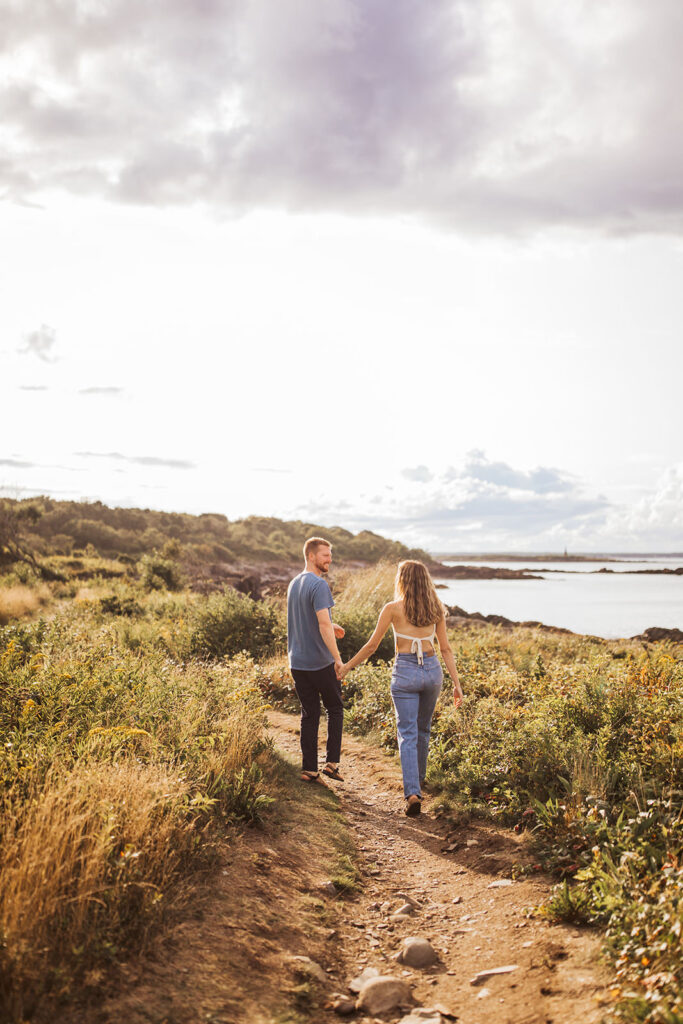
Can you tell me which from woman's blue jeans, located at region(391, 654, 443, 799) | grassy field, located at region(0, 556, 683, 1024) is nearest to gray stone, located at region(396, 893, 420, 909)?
grassy field, located at region(0, 556, 683, 1024)

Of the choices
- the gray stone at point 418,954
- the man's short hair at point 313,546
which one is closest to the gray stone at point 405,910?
the gray stone at point 418,954

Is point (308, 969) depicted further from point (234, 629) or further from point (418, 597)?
point (234, 629)

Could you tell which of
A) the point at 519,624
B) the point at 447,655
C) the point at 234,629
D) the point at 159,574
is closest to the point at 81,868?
the point at 447,655

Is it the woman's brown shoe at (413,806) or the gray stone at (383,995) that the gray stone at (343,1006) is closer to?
the gray stone at (383,995)

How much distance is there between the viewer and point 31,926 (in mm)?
3104

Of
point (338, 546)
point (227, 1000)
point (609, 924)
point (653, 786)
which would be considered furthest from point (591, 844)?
point (338, 546)

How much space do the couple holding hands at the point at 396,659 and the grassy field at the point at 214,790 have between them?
58 cm

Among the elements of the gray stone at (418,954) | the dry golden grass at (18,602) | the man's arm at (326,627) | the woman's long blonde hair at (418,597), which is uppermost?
the woman's long blonde hair at (418,597)

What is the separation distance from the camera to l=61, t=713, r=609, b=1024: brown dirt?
10.9 ft

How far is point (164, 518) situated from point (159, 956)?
71457 millimetres

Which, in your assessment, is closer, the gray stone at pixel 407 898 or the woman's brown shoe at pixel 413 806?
the gray stone at pixel 407 898

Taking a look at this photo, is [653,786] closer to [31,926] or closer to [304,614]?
[304,614]

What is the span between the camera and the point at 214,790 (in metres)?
5.18

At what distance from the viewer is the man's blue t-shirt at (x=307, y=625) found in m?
7.07
